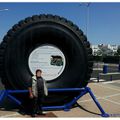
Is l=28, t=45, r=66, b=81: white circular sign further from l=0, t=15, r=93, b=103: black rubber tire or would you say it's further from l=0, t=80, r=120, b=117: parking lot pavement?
l=0, t=80, r=120, b=117: parking lot pavement

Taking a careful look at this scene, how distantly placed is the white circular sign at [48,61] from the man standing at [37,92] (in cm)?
65

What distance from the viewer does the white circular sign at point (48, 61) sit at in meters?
7.39

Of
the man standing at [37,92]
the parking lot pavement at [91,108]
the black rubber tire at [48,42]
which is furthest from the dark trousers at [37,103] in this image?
the black rubber tire at [48,42]

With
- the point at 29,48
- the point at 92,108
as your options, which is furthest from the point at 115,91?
the point at 29,48

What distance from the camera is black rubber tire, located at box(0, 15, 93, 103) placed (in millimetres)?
7266

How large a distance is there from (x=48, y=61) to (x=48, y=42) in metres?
0.47

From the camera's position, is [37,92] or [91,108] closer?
[37,92]

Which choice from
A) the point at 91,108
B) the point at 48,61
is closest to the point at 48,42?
the point at 48,61

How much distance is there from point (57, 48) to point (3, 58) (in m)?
1.34

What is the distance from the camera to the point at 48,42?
293 inches

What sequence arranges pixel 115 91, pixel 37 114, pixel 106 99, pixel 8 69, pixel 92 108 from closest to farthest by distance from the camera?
pixel 37 114
pixel 8 69
pixel 92 108
pixel 106 99
pixel 115 91

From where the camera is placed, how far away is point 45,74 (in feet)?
24.5

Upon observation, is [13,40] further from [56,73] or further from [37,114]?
[37,114]

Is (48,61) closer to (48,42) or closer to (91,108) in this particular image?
(48,42)
